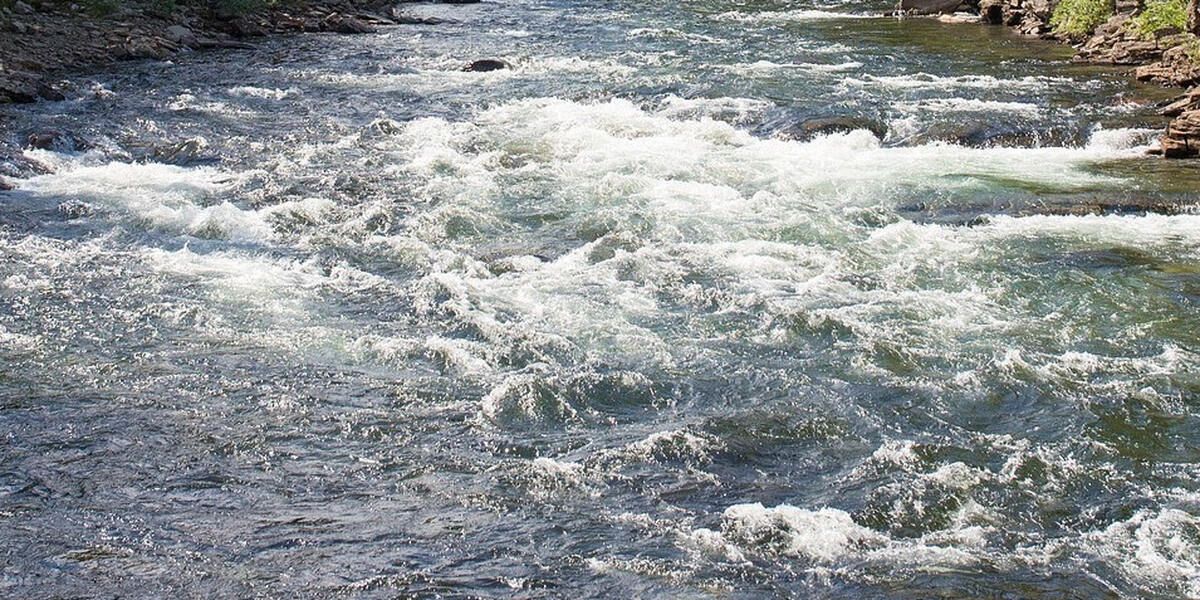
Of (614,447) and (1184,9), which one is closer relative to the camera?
(614,447)

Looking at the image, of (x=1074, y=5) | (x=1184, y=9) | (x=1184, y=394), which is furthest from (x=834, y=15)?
(x=1184, y=394)

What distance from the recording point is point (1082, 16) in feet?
79.5

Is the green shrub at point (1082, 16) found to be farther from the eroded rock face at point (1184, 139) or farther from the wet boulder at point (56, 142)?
the wet boulder at point (56, 142)

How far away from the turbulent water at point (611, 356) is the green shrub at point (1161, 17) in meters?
4.28

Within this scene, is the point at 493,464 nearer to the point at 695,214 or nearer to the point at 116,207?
the point at 695,214

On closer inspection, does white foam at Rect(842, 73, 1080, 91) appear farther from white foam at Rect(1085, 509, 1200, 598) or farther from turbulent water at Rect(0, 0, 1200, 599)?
white foam at Rect(1085, 509, 1200, 598)

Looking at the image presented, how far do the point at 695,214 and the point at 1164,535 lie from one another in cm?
712

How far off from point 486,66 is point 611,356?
1495 centimetres

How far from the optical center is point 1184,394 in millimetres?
8930

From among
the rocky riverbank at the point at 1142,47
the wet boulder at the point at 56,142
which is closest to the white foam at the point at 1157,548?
the rocky riverbank at the point at 1142,47

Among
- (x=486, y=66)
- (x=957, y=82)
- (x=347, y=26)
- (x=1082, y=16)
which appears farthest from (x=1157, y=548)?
(x=347, y=26)

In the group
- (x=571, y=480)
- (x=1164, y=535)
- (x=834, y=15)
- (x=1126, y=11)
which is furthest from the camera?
(x=834, y=15)

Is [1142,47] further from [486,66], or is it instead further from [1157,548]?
[1157,548]

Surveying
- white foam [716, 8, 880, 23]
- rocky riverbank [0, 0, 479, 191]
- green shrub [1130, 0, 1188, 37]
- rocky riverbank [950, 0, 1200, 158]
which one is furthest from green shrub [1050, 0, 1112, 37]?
rocky riverbank [0, 0, 479, 191]
